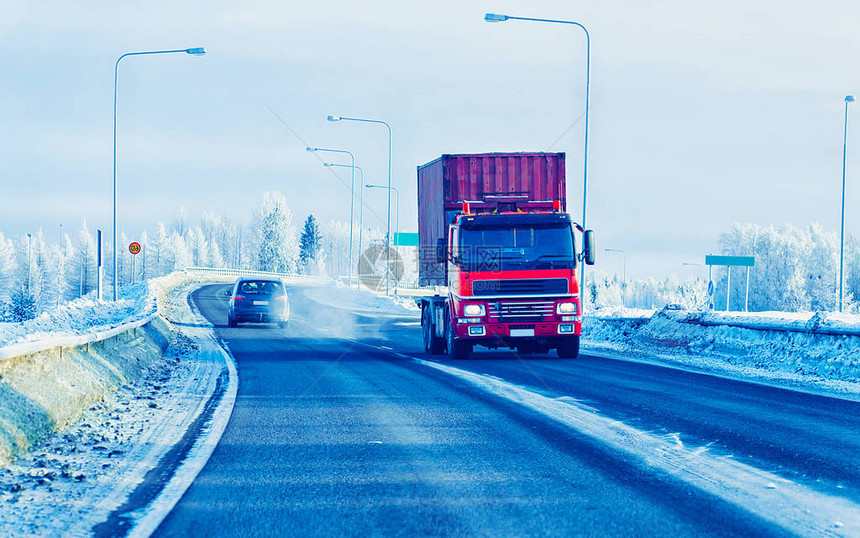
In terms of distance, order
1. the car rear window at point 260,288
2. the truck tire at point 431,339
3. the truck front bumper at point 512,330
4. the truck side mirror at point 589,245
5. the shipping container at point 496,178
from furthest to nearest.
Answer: the car rear window at point 260,288 < the truck tire at point 431,339 < the shipping container at point 496,178 < the truck front bumper at point 512,330 < the truck side mirror at point 589,245

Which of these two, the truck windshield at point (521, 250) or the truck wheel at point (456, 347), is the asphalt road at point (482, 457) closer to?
the truck windshield at point (521, 250)

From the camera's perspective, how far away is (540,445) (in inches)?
314

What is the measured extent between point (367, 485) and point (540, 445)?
210 cm

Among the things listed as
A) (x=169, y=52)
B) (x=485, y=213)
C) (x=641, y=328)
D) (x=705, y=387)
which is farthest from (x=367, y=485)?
(x=169, y=52)

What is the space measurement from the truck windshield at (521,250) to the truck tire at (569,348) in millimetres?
1923

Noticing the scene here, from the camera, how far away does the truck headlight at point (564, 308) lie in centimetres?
1733

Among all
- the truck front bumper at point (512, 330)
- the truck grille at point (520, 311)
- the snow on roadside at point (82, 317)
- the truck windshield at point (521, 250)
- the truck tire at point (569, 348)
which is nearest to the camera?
the truck windshield at point (521, 250)

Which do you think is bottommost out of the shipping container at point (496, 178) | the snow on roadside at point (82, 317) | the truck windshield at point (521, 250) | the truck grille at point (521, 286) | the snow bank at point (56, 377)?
the snow on roadside at point (82, 317)

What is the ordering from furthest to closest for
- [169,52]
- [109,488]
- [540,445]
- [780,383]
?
[169,52]
[780,383]
[540,445]
[109,488]

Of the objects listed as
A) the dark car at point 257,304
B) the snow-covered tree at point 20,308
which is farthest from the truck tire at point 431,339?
the snow-covered tree at point 20,308

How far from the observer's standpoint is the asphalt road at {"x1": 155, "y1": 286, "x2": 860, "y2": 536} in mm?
5375

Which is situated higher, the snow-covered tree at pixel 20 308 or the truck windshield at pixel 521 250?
the truck windshield at pixel 521 250

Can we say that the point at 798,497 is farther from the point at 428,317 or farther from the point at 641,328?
the point at 641,328

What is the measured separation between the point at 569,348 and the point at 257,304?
51.2 feet
